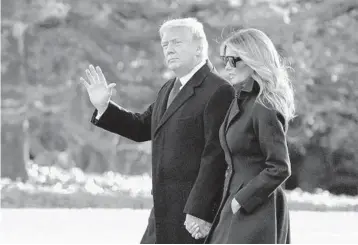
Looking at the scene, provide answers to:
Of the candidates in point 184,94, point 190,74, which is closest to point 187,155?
point 184,94

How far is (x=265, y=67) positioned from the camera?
4930mm

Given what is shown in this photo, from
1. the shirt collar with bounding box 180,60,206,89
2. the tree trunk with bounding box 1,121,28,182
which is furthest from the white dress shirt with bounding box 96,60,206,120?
the tree trunk with bounding box 1,121,28,182

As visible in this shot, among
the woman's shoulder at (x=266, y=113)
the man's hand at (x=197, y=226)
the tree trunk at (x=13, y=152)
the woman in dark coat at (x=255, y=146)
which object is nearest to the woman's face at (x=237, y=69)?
the woman in dark coat at (x=255, y=146)

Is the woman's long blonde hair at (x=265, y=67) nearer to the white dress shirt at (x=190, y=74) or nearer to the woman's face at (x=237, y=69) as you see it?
the woman's face at (x=237, y=69)

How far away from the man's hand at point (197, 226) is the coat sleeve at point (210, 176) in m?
0.03

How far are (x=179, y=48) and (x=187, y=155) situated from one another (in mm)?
652

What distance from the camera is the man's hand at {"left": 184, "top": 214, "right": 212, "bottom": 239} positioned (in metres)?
5.38

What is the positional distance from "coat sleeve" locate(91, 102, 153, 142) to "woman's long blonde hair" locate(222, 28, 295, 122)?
1.28 m

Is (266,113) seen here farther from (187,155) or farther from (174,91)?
(174,91)

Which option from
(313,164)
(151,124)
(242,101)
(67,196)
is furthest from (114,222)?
(313,164)

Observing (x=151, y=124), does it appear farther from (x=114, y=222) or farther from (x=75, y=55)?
(x=75, y=55)

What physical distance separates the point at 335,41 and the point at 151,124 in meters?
12.8

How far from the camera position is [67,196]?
15930 mm

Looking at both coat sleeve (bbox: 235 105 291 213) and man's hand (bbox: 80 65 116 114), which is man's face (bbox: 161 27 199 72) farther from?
coat sleeve (bbox: 235 105 291 213)
